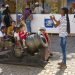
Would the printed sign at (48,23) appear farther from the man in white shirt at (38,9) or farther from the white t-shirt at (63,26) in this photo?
the white t-shirt at (63,26)

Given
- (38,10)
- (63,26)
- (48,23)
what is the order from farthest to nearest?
1. (38,10)
2. (48,23)
3. (63,26)

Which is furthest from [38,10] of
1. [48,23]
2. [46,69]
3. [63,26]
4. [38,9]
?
[46,69]

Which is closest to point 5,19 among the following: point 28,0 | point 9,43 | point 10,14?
point 10,14

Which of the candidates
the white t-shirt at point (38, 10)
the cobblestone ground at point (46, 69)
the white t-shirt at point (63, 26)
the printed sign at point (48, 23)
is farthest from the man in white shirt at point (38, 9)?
the white t-shirt at point (63, 26)

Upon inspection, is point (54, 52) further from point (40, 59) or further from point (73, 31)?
point (73, 31)

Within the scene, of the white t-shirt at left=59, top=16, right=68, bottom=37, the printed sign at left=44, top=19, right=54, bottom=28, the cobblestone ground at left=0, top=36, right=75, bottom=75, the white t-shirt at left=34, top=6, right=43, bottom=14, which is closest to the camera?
the cobblestone ground at left=0, top=36, right=75, bottom=75

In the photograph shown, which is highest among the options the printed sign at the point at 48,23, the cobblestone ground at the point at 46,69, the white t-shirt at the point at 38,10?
the white t-shirt at the point at 38,10

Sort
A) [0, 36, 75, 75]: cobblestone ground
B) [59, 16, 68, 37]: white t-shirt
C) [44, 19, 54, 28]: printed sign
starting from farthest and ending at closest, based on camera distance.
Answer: [44, 19, 54, 28]: printed sign
[59, 16, 68, 37]: white t-shirt
[0, 36, 75, 75]: cobblestone ground

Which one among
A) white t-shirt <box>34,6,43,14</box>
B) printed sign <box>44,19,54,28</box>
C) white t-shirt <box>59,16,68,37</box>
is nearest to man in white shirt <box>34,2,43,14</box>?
white t-shirt <box>34,6,43,14</box>

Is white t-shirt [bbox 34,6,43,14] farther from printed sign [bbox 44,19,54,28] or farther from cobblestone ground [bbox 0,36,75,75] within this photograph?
cobblestone ground [bbox 0,36,75,75]

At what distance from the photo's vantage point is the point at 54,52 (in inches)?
497

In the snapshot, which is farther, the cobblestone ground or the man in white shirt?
the man in white shirt

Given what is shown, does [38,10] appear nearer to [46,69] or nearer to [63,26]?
[63,26]

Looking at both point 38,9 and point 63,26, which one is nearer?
point 63,26
